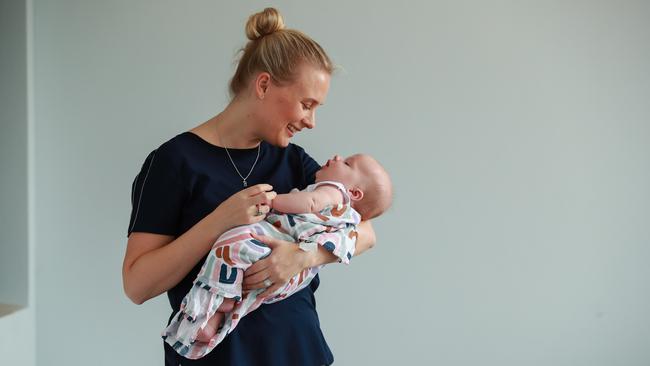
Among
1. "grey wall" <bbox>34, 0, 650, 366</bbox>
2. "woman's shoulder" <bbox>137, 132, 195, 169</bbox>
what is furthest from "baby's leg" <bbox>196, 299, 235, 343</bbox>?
"grey wall" <bbox>34, 0, 650, 366</bbox>

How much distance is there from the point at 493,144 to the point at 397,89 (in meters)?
0.43

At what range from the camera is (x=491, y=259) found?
2.50 m

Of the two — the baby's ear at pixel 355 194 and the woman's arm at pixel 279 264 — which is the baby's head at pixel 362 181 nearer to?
the baby's ear at pixel 355 194

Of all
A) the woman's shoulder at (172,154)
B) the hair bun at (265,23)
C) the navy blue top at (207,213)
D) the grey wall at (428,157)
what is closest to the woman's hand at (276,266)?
the navy blue top at (207,213)

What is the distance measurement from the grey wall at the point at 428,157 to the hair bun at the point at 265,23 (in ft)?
2.99

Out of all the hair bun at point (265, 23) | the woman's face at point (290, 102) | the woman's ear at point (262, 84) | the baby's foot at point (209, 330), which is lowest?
the baby's foot at point (209, 330)

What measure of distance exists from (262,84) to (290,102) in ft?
0.26

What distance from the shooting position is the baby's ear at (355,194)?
1653mm

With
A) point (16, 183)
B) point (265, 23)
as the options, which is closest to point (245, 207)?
point (265, 23)

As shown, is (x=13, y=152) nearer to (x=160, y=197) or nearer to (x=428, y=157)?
(x=160, y=197)

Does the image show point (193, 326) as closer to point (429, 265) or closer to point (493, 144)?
point (429, 265)

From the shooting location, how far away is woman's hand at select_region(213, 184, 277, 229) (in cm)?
133

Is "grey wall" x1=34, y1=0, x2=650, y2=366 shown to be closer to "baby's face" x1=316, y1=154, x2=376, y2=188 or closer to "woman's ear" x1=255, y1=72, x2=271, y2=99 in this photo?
"baby's face" x1=316, y1=154, x2=376, y2=188

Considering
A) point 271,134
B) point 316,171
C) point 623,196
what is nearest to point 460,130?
point 623,196
